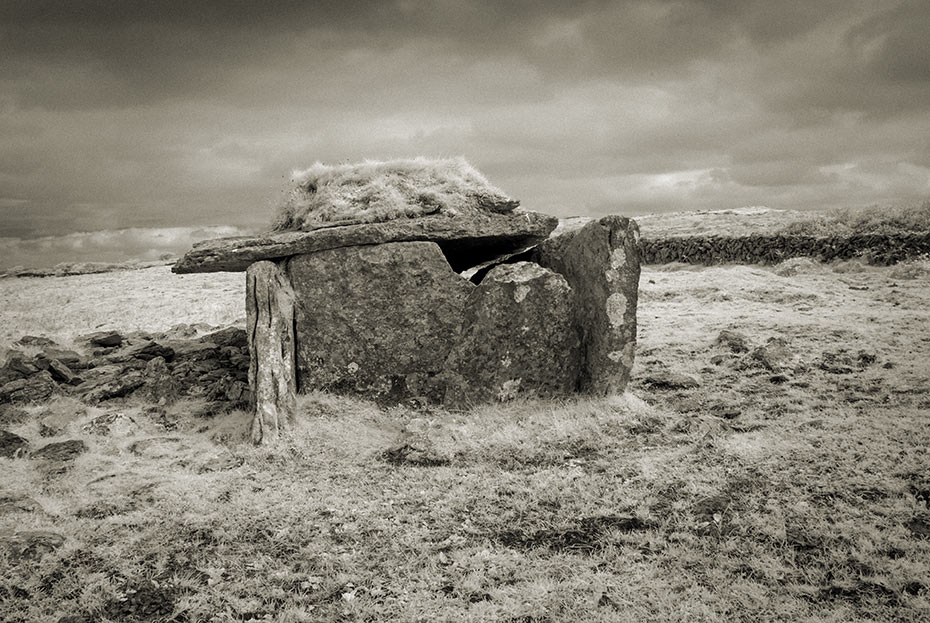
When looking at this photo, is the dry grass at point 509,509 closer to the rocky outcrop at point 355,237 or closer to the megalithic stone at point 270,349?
the megalithic stone at point 270,349

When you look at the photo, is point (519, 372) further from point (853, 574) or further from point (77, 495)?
point (77, 495)

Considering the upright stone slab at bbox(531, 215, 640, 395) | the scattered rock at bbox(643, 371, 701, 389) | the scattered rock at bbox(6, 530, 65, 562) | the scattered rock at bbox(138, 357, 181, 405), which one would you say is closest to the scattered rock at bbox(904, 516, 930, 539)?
the upright stone slab at bbox(531, 215, 640, 395)

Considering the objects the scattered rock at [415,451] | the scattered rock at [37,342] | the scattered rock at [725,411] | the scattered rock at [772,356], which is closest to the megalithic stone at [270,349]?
the scattered rock at [415,451]

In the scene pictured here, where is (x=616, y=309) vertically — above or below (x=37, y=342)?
above

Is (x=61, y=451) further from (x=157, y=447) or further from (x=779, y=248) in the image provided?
(x=779, y=248)

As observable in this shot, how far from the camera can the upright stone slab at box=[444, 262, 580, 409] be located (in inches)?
420

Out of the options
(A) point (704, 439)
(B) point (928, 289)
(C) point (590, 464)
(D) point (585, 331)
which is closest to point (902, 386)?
(A) point (704, 439)

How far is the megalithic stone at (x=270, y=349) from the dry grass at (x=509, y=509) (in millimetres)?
362

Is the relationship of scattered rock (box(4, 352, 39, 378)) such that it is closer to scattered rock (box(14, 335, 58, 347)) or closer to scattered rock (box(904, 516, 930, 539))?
scattered rock (box(14, 335, 58, 347))

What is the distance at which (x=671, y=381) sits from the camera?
12102mm

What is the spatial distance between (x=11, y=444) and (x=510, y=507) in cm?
772

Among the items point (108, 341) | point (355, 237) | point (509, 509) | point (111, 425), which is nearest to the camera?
point (509, 509)

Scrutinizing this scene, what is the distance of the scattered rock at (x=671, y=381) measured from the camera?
39.3 ft

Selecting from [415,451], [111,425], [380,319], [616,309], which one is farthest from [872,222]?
[111,425]
